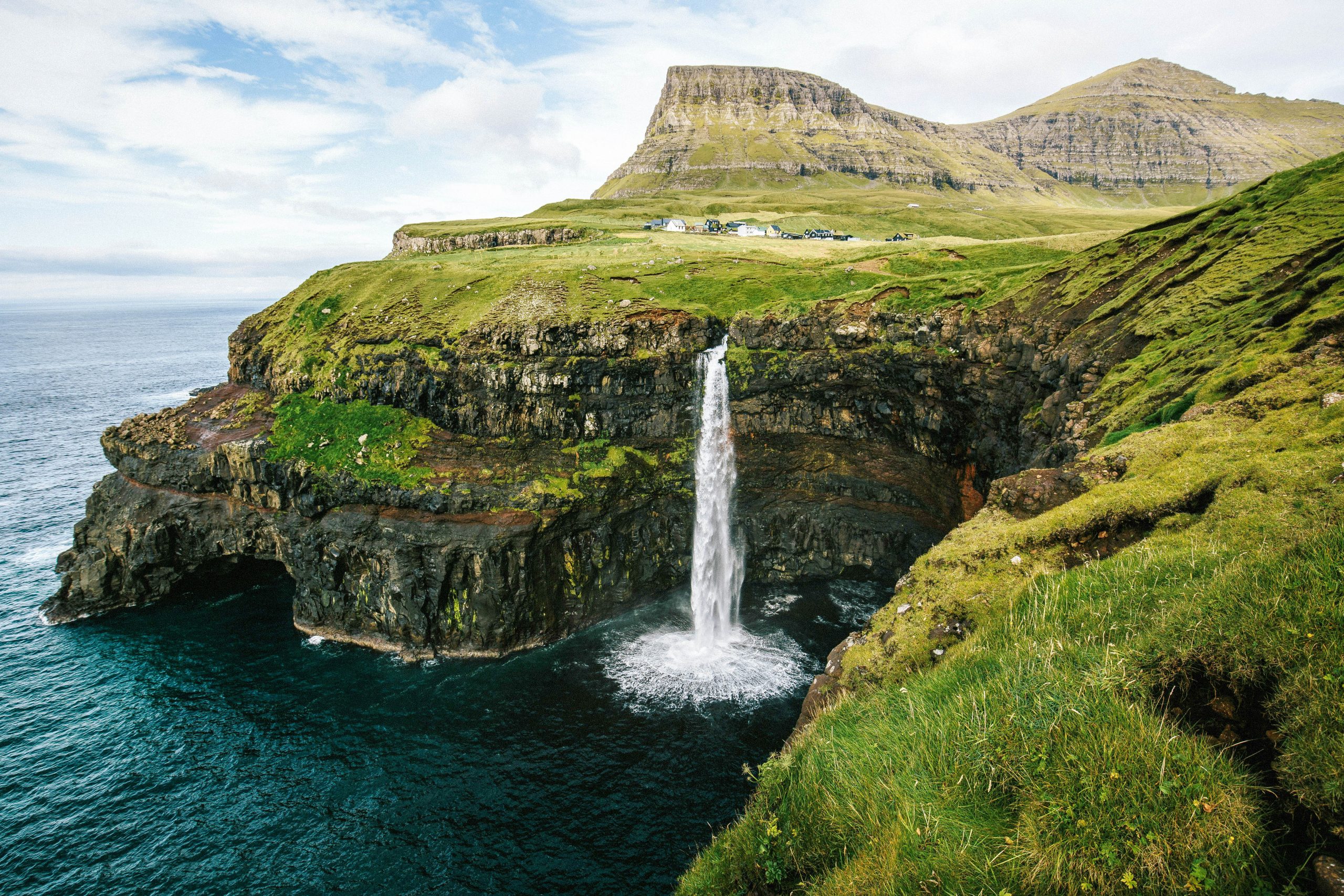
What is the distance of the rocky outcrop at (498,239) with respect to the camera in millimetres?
77500

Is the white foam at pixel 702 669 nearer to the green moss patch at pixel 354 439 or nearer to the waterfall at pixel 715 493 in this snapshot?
the waterfall at pixel 715 493

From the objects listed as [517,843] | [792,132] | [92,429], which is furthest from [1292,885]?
[792,132]

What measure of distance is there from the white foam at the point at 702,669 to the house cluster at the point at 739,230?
54.6 metres

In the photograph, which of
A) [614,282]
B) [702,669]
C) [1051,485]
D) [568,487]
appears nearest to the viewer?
[1051,485]

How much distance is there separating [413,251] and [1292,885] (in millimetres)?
94087

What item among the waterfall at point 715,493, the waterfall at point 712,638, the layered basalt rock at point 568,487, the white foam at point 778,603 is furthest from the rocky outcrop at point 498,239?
the white foam at point 778,603

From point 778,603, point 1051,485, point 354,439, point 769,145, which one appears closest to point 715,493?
point 778,603

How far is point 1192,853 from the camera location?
16.1 feet

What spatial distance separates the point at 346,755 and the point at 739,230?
3035 inches

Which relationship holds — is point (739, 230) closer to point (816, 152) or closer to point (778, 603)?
point (778, 603)

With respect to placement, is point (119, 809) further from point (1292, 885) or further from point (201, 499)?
point (1292, 885)

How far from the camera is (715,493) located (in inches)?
1657

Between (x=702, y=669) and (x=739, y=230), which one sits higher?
(x=739, y=230)

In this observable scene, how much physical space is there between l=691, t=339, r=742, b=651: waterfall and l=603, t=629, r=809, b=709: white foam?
4020mm
